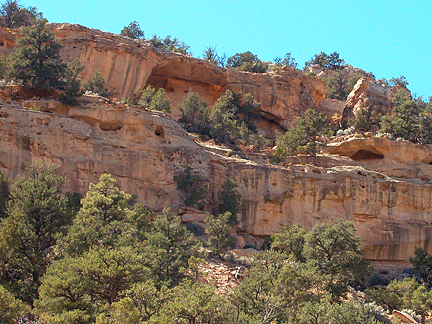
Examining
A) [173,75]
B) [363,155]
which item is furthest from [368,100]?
[173,75]

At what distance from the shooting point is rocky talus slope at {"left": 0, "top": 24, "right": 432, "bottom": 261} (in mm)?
32406

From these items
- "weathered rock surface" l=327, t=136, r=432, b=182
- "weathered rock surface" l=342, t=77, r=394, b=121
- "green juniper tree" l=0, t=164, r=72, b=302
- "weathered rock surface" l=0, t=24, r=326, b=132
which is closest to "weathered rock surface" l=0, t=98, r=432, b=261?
"weathered rock surface" l=327, t=136, r=432, b=182

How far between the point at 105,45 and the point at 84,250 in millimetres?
27049

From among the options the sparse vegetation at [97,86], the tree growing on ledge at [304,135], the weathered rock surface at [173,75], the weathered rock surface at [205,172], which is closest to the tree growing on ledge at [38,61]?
the weathered rock surface at [205,172]

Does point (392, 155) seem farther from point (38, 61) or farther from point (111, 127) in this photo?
point (38, 61)

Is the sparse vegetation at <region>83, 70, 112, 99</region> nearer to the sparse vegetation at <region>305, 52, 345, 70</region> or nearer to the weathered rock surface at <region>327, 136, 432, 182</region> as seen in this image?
the weathered rock surface at <region>327, 136, 432, 182</region>

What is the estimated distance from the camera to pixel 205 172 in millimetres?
35719

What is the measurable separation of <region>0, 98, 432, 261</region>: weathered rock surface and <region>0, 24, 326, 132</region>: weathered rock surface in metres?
11.8

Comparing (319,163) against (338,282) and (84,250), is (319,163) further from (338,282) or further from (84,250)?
(84,250)

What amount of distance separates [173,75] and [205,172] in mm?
20670

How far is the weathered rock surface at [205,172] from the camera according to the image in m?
32.0

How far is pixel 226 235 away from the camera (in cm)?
3055

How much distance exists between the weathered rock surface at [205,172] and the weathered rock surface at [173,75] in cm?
1185

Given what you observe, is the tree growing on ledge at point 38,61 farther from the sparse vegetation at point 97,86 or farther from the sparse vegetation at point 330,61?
the sparse vegetation at point 330,61
